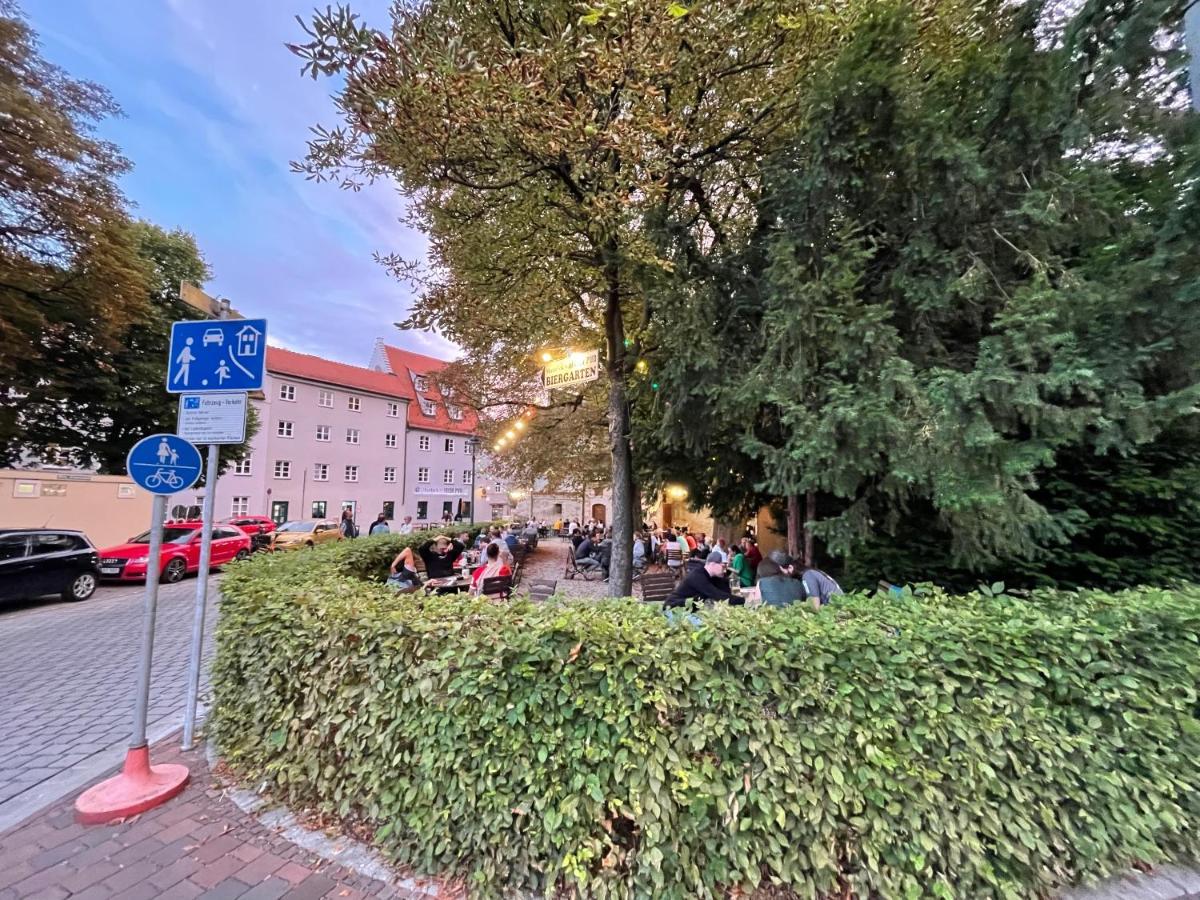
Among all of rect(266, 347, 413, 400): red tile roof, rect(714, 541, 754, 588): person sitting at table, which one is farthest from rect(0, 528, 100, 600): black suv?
rect(266, 347, 413, 400): red tile roof

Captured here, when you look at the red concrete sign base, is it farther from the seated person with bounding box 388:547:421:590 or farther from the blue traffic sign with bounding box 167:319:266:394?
the seated person with bounding box 388:547:421:590

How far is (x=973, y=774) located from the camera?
7.66 feet

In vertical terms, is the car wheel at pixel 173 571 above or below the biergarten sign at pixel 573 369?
below

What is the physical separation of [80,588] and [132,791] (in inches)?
431

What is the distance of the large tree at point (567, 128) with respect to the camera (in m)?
4.58

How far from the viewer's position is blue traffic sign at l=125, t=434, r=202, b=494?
3441 millimetres

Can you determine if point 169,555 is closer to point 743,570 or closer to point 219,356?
point 219,356

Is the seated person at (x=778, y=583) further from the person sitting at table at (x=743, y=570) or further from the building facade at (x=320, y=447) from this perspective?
the building facade at (x=320, y=447)

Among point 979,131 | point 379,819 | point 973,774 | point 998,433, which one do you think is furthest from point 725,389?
point 379,819

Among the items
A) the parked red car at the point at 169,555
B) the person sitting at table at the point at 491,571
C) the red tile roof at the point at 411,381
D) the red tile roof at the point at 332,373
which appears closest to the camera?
the person sitting at table at the point at 491,571

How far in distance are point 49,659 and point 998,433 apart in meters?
10.9

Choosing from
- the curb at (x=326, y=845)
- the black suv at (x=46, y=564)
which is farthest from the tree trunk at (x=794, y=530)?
the black suv at (x=46, y=564)

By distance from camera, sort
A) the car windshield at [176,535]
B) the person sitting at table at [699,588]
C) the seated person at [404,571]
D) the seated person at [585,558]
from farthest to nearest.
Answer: the seated person at [585,558] → the car windshield at [176,535] → the seated person at [404,571] → the person sitting at table at [699,588]

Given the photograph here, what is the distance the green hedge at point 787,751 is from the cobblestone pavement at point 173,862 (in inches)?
14.9
